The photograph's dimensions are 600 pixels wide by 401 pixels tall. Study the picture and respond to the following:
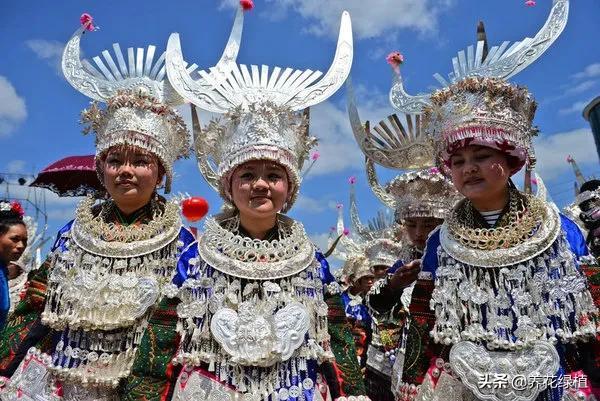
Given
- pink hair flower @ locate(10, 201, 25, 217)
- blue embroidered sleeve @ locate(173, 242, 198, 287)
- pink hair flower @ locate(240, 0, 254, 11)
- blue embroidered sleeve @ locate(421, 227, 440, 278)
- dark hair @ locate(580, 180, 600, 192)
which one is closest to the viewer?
blue embroidered sleeve @ locate(173, 242, 198, 287)

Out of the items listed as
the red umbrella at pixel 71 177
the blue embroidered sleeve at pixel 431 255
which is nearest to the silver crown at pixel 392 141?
the blue embroidered sleeve at pixel 431 255

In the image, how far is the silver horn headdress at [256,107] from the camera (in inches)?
107

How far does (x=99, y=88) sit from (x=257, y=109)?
1.50m

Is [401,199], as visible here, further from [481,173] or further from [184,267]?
[184,267]

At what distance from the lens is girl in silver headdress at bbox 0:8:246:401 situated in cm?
291

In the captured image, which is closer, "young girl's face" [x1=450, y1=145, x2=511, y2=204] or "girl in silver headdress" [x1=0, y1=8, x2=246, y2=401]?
"young girl's face" [x1=450, y1=145, x2=511, y2=204]

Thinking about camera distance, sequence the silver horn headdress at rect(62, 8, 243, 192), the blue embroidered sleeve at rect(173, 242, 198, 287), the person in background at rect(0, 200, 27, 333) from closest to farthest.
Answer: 1. the blue embroidered sleeve at rect(173, 242, 198, 287)
2. the silver horn headdress at rect(62, 8, 243, 192)
3. the person in background at rect(0, 200, 27, 333)

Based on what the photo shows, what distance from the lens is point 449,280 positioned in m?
2.66

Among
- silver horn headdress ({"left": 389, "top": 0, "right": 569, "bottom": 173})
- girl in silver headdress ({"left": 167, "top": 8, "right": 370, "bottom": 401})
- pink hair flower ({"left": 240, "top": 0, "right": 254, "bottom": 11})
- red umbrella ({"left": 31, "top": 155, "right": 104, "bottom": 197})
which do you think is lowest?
girl in silver headdress ({"left": 167, "top": 8, "right": 370, "bottom": 401})

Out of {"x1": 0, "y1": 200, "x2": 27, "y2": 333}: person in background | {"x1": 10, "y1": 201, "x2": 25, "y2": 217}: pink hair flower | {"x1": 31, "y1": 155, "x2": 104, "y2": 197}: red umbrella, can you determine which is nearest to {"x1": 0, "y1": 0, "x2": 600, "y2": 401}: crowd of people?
{"x1": 0, "y1": 200, "x2": 27, "y2": 333}: person in background

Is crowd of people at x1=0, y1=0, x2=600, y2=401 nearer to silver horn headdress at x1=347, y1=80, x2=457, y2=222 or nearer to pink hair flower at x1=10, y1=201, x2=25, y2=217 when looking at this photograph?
silver horn headdress at x1=347, y1=80, x2=457, y2=222

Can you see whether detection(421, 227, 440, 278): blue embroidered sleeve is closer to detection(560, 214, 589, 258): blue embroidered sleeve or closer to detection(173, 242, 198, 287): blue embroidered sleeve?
detection(560, 214, 589, 258): blue embroidered sleeve

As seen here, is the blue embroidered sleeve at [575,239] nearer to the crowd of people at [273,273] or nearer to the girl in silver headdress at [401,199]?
the crowd of people at [273,273]

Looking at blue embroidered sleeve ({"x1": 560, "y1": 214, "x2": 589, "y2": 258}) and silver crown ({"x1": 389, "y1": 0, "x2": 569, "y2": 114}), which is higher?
silver crown ({"x1": 389, "y1": 0, "x2": 569, "y2": 114})
